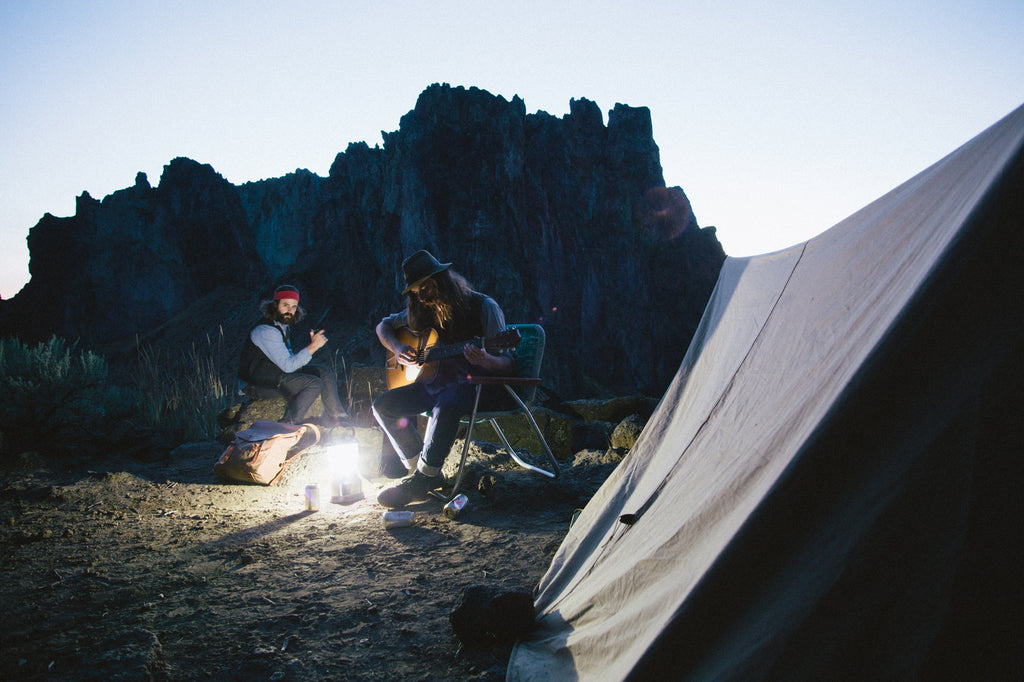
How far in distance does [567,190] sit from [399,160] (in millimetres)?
16379

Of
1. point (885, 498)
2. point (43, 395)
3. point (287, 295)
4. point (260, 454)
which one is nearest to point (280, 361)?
point (287, 295)

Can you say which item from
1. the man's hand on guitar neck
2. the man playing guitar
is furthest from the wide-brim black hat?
the man's hand on guitar neck

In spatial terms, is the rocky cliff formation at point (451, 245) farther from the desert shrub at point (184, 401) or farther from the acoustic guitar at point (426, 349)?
the acoustic guitar at point (426, 349)

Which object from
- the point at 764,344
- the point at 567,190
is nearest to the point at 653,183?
the point at 567,190

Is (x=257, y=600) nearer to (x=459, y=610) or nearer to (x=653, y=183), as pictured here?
(x=459, y=610)

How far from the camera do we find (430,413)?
3814 mm

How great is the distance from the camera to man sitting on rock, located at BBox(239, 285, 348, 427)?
197 inches

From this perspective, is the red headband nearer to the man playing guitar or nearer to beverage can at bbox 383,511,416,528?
the man playing guitar

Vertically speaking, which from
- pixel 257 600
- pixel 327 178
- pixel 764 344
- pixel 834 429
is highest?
pixel 327 178

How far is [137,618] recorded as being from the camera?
1963 mm

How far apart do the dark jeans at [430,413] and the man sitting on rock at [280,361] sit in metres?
1.63

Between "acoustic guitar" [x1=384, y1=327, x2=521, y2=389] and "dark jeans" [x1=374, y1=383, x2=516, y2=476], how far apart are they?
15cm

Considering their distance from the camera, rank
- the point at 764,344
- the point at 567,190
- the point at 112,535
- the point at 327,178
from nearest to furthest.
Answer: the point at 764,344 → the point at 112,535 → the point at 567,190 → the point at 327,178

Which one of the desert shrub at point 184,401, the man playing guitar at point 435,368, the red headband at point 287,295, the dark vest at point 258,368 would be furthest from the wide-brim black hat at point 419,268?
the desert shrub at point 184,401
